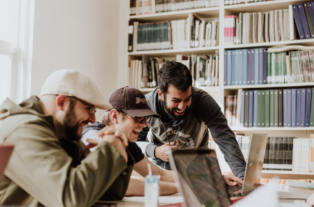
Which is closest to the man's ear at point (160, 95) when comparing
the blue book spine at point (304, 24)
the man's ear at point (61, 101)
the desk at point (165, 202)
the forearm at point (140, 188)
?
the forearm at point (140, 188)

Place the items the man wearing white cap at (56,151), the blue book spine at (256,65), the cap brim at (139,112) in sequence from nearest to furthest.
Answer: the man wearing white cap at (56,151) → the cap brim at (139,112) → the blue book spine at (256,65)

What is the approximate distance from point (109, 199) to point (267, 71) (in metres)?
2.24

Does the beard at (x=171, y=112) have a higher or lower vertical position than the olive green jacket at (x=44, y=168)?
higher

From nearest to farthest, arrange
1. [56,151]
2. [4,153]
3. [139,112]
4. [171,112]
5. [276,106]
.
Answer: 1. [4,153]
2. [56,151]
3. [139,112]
4. [171,112]
5. [276,106]

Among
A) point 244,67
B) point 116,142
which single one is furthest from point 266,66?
point 116,142

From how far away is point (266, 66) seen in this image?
3.17 m

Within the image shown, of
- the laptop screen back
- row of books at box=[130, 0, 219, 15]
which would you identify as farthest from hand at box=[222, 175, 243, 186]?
row of books at box=[130, 0, 219, 15]

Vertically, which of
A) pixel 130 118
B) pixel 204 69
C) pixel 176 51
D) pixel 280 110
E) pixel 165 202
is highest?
pixel 176 51

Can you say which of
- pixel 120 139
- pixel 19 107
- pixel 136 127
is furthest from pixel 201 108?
pixel 19 107

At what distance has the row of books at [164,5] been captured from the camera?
344 centimetres

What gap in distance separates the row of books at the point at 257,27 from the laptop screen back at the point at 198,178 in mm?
2073

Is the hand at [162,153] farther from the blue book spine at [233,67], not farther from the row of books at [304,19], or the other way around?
→ the row of books at [304,19]

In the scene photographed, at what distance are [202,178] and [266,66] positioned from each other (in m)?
2.13

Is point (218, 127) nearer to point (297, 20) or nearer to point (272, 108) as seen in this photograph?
point (272, 108)
